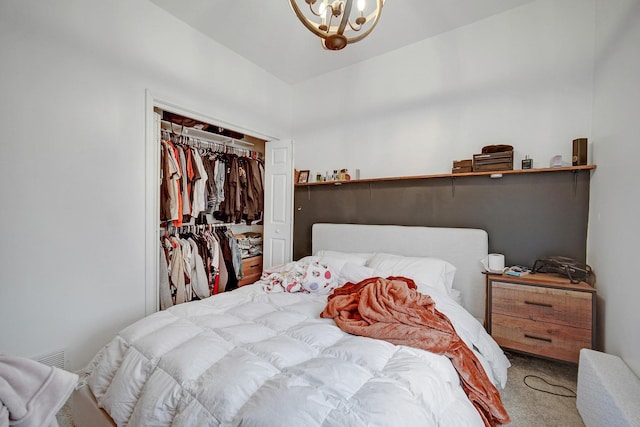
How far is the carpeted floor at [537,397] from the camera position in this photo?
4.96 ft

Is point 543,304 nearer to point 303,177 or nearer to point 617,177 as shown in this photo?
point 617,177

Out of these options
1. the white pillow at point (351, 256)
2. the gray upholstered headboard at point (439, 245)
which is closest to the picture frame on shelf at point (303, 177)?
the gray upholstered headboard at point (439, 245)

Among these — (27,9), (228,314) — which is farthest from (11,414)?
(27,9)

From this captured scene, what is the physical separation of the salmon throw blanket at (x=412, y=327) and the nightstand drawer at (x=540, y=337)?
2.39 feet

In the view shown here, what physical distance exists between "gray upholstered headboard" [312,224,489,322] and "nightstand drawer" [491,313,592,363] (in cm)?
33

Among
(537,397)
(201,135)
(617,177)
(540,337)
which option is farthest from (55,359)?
(617,177)

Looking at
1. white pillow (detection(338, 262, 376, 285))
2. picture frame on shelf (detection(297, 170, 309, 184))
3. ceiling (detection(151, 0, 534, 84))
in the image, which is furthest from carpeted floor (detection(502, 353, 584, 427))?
ceiling (detection(151, 0, 534, 84))

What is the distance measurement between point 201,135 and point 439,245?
293 centimetres

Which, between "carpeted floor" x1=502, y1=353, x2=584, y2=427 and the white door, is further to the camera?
the white door

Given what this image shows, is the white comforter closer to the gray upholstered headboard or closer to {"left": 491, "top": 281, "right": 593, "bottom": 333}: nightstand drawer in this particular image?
{"left": 491, "top": 281, "right": 593, "bottom": 333}: nightstand drawer

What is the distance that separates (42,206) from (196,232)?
1512mm

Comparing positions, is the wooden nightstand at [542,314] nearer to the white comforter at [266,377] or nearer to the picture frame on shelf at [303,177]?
the white comforter at [266,377]

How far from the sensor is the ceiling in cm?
227

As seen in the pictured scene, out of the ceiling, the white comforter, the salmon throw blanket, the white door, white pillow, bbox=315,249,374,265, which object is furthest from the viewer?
the white door
